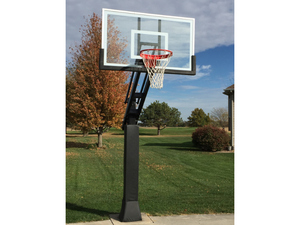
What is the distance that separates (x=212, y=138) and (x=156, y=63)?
32.5 ft

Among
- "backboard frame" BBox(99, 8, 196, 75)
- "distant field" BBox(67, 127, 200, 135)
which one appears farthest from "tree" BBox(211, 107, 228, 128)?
"backboard frame" BBox(99, 8, 196, 75)

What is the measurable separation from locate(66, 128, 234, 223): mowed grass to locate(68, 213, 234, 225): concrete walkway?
0.22m

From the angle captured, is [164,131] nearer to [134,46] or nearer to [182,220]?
[182,220]

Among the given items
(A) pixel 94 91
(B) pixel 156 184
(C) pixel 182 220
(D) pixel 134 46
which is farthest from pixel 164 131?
(D) pixel 134 46

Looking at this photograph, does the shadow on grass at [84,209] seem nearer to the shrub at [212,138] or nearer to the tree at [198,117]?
the shrub at [212,138]

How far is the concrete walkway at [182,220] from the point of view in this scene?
4332 millimetres

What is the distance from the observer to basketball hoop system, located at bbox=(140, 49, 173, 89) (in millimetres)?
4406

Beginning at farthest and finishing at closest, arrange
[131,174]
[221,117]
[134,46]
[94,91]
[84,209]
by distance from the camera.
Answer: [221,117] → [94,91] → [84,209] → [134,46] → [131,174]

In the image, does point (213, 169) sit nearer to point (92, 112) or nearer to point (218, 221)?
point (218, 221)

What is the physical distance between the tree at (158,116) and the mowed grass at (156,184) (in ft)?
40.4

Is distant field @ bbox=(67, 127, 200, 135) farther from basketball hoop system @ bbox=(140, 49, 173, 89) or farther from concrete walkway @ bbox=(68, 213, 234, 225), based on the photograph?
basketball hoop system @ bbox=(140, 49, 173, 89)

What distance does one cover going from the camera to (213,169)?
9859mm

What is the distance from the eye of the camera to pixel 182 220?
14.8 ft
